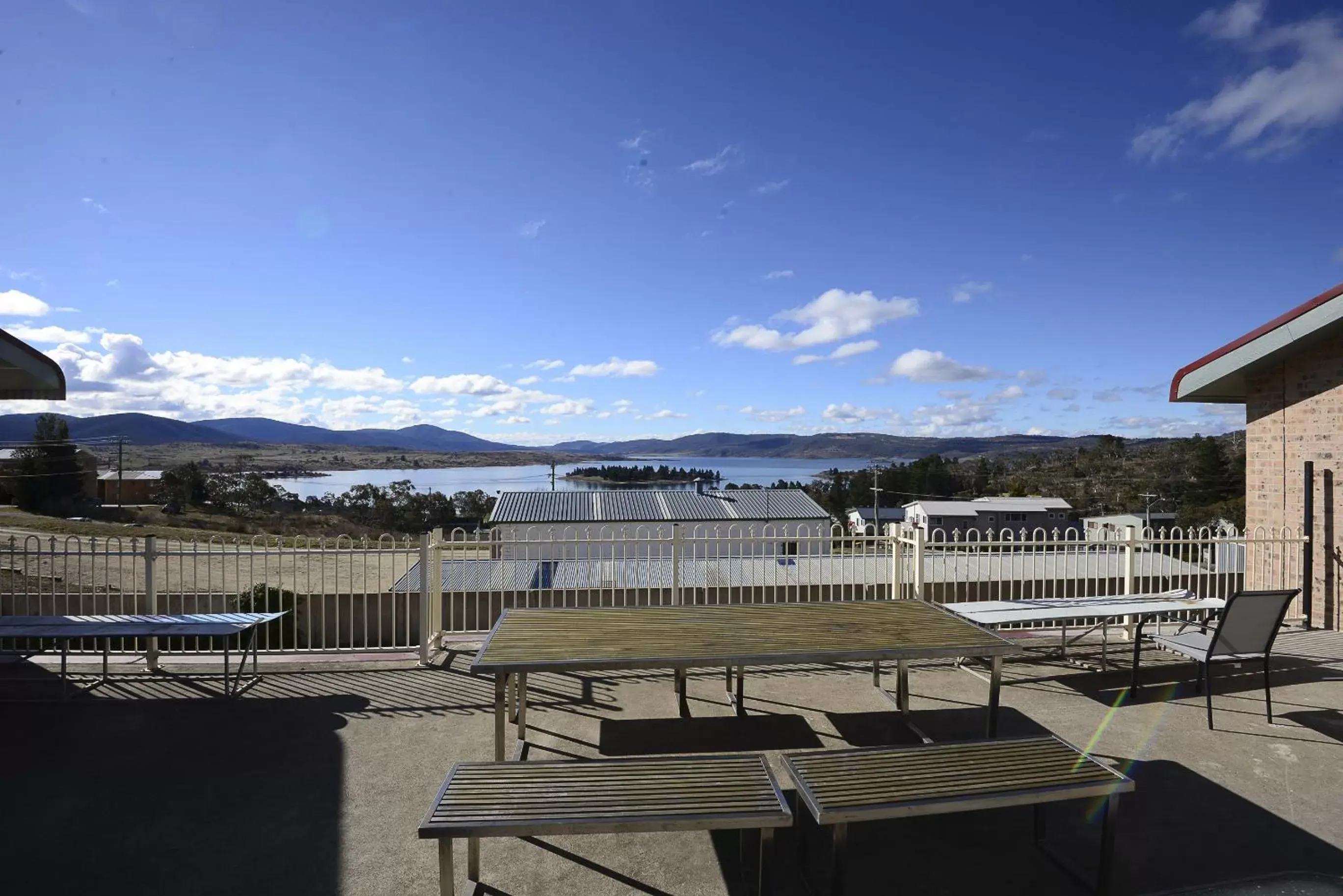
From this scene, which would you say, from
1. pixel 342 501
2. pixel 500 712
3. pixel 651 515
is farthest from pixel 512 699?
pixel 342 501

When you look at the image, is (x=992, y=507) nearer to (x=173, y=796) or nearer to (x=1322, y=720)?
(x=1322, y=720)

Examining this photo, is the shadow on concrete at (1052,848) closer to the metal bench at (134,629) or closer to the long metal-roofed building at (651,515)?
the metal bench at (134,629)

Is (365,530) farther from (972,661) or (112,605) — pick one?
(972,661)

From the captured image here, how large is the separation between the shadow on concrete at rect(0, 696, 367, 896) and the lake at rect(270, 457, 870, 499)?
18.3 m

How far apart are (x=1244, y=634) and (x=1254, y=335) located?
15.2 feet

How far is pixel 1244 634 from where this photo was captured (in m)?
5.19

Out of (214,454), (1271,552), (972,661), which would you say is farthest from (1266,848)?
(214,454)

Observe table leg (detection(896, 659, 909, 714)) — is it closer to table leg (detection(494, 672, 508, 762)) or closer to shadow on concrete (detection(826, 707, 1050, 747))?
shadow on concrete (detection(826, 707, 1050, 747))

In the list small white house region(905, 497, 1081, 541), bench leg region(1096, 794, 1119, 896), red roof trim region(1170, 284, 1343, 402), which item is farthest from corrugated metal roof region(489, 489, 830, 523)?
small white house region(905, 497, 1081, 541)

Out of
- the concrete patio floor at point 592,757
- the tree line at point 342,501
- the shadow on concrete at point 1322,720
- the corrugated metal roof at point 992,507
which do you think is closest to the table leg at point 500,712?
the concrete patio floor at point 592,757

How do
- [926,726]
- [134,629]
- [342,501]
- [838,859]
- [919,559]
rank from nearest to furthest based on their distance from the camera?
[838,859]
[926,726]
[134,629]
[919,559]
[342,501]

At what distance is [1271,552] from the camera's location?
8.73 meters

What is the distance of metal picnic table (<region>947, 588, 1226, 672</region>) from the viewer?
5574mm

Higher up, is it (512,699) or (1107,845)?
(1107,845)
